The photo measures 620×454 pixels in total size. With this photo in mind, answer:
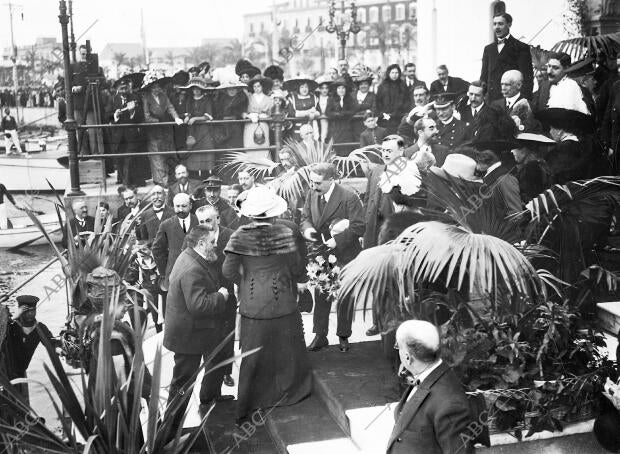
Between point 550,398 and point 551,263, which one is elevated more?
point 551,263

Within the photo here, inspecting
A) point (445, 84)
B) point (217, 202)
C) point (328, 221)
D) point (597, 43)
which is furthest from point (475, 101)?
point (217, 202)

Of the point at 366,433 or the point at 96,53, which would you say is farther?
the point at 96,53

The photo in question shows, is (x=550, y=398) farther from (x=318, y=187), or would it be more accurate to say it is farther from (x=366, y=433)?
(x=318, y=187)

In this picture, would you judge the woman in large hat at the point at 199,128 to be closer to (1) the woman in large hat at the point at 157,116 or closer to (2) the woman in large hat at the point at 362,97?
(1) the woman in large hat at the point at 157,116

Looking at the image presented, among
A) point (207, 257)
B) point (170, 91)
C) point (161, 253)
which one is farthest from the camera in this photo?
point (170, 91)

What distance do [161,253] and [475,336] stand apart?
3.37 meters

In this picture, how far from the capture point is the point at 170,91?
10.7 metres

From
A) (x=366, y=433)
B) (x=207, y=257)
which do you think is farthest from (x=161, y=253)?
(x=366, y=433)

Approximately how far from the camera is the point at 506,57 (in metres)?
8.16

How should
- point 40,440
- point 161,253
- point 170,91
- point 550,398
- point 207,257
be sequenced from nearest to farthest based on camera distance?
point 40,440
point 550,398
point 207,257
point 161,253
point 170,91

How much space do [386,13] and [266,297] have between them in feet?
180

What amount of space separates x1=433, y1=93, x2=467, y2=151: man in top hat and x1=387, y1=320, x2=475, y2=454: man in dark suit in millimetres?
4138

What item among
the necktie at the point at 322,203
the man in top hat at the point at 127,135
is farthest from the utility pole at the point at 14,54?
the necktie at the point at 322,203

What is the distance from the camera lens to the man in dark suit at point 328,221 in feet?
22.5
